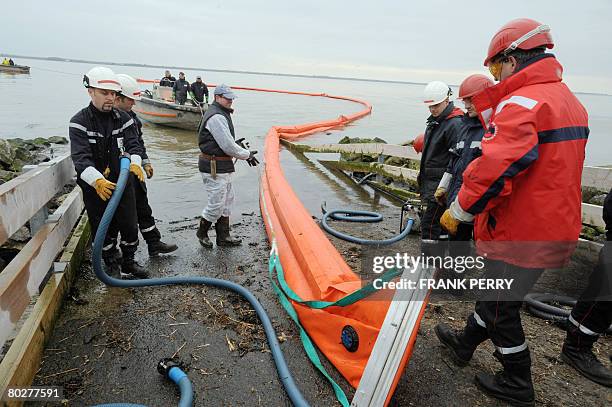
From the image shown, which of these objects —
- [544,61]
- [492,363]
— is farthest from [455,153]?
[492,363]

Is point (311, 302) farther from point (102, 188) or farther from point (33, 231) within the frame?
point (33, 231)

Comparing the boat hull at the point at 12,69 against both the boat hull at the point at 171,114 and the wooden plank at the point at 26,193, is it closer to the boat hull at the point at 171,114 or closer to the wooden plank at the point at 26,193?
the boat hull at the point at 171,114

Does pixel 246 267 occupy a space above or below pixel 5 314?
below

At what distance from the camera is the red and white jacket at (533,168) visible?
7.02ft

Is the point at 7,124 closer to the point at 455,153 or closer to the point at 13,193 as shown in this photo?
the point at 13,193

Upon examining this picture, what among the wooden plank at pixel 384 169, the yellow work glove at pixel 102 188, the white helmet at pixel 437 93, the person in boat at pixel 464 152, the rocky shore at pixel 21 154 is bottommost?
the rocky shore at pixel 21 154

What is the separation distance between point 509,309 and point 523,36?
5.14 ft

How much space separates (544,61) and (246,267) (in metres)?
3.32

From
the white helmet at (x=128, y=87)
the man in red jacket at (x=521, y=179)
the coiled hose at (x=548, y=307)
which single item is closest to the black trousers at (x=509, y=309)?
the man in red jacket at (x=521, y=179)

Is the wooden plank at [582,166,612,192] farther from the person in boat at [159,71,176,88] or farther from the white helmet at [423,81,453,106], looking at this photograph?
A: the person in boat at [159,71,176,88]

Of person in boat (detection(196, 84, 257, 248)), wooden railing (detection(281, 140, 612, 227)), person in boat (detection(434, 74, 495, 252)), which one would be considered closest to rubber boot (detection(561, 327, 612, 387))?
person in boat (detection(434, 74, 495, 252))

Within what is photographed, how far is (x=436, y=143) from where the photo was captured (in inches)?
167

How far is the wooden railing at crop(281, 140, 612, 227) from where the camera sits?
4992 mm

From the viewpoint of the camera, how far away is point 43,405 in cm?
239
